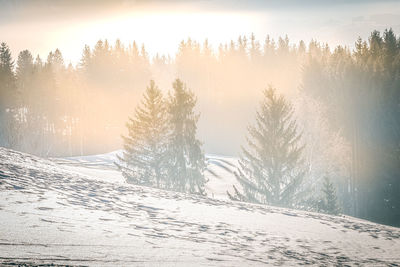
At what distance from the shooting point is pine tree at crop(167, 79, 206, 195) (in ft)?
102

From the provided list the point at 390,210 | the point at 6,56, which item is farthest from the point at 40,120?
the point at 390,210

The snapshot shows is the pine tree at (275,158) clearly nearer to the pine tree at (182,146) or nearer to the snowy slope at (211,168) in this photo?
the pine tree at (182,146)

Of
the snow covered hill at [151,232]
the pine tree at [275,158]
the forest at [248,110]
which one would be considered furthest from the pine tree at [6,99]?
the snow covered hill at [151,232]

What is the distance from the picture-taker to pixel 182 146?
3195cm

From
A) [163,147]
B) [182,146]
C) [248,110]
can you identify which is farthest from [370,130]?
[248,110]

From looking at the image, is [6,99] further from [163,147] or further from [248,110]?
[248,110]

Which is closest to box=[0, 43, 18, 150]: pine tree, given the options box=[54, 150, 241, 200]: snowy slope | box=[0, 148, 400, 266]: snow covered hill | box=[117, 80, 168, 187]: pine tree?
box=[54, 150, 241, 200]: snowy slope

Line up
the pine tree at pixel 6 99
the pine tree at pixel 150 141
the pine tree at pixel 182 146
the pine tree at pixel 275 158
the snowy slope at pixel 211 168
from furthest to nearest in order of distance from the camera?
the pine tree at pixel 6 99 → the snowy slope at pixel 211 168 → the pine tree at pixel 182 146 → the pine tree at pixel 150 141 → the pine tree at pixel 275 158

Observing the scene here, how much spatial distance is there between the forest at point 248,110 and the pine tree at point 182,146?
89 mm

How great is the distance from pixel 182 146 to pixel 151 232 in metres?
23.4

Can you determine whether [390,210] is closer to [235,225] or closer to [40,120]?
[235,225]

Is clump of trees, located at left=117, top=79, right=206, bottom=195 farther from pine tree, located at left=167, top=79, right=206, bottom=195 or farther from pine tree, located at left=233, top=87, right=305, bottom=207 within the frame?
pine tree, located at left=233, top=87, right=305, bottom=207

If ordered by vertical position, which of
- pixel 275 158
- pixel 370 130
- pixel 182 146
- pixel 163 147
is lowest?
pixel 275 158

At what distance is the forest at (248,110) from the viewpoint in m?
30.8
